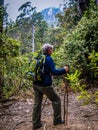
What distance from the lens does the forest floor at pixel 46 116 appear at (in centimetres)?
674

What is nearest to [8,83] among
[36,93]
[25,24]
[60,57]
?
[60,57]

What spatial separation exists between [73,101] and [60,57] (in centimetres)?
368

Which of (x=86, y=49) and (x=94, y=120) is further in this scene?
(x=86, y=49)

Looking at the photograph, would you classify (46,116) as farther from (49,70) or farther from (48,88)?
(49,70)

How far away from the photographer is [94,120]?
7.08 metres

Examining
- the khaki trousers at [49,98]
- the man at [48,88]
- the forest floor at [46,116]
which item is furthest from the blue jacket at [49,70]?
the forest floor at [46,116]

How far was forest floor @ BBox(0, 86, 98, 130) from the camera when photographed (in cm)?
674

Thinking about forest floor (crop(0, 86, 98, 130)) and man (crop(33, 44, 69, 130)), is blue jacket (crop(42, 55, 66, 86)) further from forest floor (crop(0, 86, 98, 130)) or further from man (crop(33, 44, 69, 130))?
forest floor (crop(0, 86, 98, 130))

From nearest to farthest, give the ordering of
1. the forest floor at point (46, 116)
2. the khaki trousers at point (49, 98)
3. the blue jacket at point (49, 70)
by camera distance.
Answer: the blue jacket at point (49, 70), the khaki trousers at point (49, 98), the forest floor at point (46, 116)

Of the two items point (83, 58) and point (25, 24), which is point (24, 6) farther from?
point (83, 58)

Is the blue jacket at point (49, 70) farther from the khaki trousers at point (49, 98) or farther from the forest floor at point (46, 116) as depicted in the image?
the forest floor at point (46, 116)

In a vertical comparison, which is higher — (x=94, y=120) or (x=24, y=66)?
(x=24, y=66)

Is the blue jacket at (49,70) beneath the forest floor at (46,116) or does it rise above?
above

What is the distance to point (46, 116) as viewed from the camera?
26.2 ft
